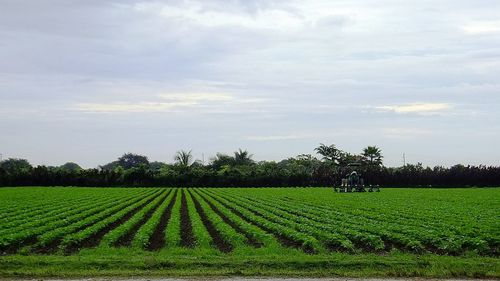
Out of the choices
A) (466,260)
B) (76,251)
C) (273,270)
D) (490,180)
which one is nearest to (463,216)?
(466,260)

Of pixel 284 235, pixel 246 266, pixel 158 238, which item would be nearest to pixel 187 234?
pixel 158 238

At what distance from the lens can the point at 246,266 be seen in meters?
14.1

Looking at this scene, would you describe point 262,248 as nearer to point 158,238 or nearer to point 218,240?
point 218,240

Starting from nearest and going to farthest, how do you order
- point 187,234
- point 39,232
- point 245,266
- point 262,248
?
point 245,266, point 262,248, point 39,232, point 187,234

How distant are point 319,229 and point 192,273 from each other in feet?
34.3

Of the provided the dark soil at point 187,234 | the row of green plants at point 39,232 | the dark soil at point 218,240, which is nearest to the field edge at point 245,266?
the dark soil at point 218,240

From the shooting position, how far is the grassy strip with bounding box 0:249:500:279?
43.3 feet

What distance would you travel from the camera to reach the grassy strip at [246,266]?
13.2 meters

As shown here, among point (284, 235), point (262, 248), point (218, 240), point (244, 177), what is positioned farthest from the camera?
point (244, 177)

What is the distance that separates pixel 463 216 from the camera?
29078 millimetres

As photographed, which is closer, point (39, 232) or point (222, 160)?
point (39, 232)

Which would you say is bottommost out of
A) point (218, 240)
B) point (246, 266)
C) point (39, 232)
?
point (246, 266)

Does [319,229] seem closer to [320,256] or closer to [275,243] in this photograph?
[275,243]

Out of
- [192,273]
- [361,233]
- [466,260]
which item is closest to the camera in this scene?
[192,273]
